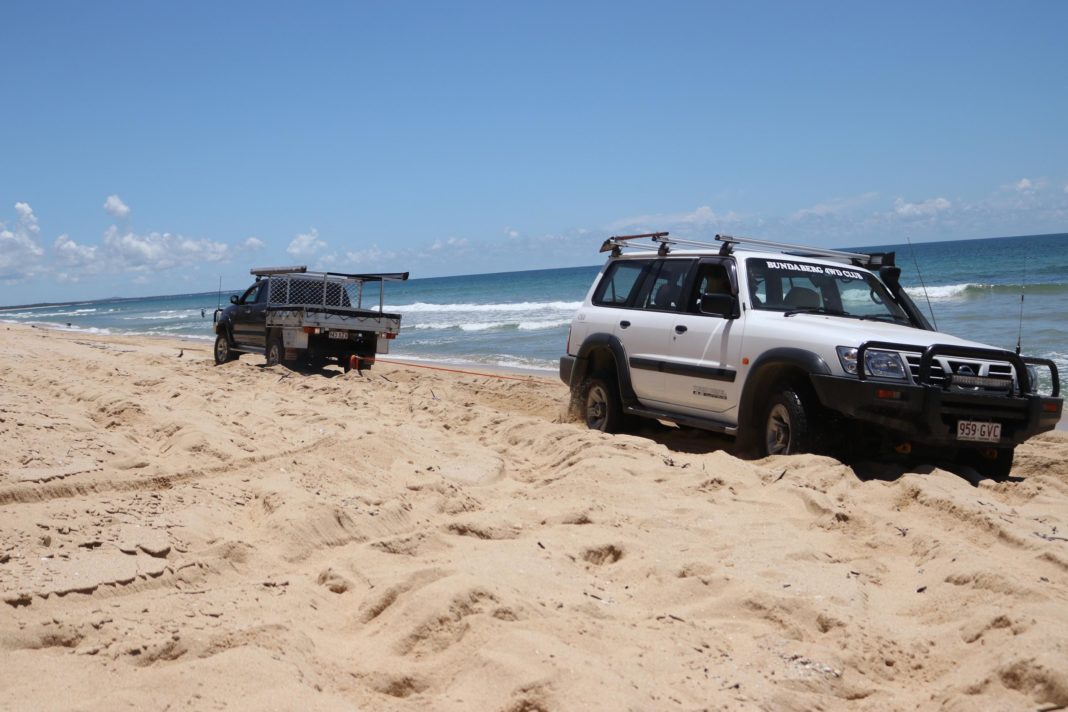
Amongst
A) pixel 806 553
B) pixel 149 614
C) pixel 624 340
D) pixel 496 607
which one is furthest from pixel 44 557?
pixel 624 340

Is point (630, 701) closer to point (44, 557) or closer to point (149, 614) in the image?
point (149, 614)

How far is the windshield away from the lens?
7859mm

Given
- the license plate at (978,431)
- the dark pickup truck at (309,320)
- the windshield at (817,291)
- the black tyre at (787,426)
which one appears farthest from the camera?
the dark pickup truck at (309,320)

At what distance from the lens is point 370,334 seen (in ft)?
50.3

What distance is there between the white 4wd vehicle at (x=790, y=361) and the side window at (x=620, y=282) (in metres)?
0.01

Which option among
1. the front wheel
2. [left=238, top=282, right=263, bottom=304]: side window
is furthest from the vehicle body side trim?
the front wheel

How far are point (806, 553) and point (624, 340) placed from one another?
4.16 metres

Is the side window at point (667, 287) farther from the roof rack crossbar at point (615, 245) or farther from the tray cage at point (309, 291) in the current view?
the tray cage at point (309, 291)

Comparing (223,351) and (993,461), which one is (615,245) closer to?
(993,461)

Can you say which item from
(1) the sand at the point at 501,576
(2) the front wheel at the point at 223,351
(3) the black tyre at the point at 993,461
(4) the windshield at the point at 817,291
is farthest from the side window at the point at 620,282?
(2) the front wheel at the point at 223,351

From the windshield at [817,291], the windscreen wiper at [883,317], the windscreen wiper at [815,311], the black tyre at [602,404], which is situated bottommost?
the black tyre at [602,404]

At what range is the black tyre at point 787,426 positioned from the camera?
692 centimetres

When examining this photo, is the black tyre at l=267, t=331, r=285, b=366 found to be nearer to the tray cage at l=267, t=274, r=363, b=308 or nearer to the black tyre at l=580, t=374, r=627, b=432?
the tray cage at l=267, t=274, r=363, b=308

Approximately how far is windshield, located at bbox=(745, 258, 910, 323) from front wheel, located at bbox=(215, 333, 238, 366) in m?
11.9
